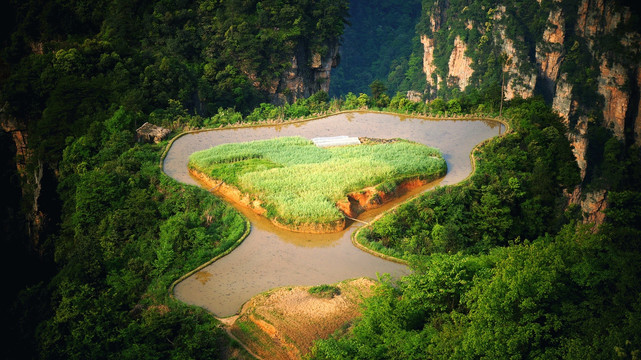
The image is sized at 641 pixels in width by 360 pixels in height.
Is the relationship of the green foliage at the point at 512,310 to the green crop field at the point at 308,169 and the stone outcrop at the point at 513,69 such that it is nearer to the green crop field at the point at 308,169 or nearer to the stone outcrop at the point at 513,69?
the green crop field at the point at 308,169

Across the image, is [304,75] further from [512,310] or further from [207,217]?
[512,310]

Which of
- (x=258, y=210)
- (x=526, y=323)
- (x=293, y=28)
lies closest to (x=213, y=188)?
(x=258, y=210)

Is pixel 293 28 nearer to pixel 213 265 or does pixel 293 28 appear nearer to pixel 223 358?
pixel 213 265

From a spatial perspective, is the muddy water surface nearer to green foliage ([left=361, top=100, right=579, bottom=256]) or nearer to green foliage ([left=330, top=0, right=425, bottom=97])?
green foliage ([left=361, top=100, right=579, bottom=256])

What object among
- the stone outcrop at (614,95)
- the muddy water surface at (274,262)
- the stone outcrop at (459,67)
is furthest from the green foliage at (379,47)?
the muddy water surface at (274,262)

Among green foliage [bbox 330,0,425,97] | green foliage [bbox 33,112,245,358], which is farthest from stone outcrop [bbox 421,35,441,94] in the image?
green foliage [bbox 33,112,245,358]

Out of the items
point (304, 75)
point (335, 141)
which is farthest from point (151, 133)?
point (304, 75)
